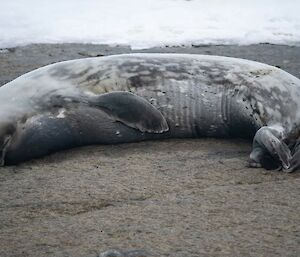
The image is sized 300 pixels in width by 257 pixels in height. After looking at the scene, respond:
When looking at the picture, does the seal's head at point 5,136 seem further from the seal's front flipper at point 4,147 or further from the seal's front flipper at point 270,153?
the seal's front flipper at point 270,153

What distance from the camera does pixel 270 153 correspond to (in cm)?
376

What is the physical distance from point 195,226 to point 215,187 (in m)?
0.56

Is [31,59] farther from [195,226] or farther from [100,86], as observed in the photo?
[195,226]

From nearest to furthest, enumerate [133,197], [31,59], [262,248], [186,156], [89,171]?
[262,248], [133,197], [89,171], [186,156], [31,59]

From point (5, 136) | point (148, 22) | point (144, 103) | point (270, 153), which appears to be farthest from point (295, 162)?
point (148, 22)

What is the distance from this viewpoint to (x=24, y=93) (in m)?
4.11

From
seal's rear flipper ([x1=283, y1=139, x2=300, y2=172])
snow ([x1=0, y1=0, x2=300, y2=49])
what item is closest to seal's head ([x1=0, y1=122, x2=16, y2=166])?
seal's rear flipper ([x1=283, y1=139, x2=300, y2=172])

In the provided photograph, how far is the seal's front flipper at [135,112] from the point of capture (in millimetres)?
3961

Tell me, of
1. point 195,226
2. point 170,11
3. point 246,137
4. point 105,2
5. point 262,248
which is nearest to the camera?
point 262,248

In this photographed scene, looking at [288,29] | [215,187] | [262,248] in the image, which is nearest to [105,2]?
[288,29]

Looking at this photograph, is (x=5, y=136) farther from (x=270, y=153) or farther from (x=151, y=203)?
(x=270, y=153)

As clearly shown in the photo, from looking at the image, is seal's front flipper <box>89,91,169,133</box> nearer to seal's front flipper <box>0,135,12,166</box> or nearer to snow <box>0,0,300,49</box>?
seal's front flipper <box>0,135,12,166</box>

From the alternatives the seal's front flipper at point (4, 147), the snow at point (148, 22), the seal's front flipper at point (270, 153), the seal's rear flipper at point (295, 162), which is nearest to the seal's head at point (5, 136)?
the seal's front flipper at point (4, 147)

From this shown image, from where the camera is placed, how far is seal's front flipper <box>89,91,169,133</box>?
396 centimetres
